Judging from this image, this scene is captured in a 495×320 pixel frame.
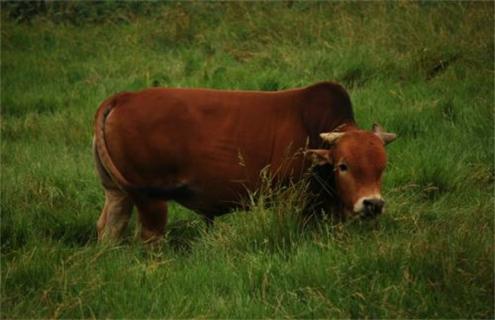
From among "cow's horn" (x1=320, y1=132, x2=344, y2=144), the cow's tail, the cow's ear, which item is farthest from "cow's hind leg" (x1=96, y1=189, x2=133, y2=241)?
"cow's horn" (x1=320, y1=132, x2=344, y2=144)

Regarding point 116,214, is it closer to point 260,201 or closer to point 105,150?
point 105,150

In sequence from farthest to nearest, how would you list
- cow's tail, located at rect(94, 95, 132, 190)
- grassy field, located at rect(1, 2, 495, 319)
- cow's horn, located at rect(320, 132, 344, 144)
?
cow's tail, located at rect(94, 95, 132, 190) → cow's horn, located at rect(320, 132, 344, 144) → grassy field, located at rect(1, 2, 495, 319)

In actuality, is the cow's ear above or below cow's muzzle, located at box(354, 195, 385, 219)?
above

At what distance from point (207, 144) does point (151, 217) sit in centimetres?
69

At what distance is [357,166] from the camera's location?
5.88m

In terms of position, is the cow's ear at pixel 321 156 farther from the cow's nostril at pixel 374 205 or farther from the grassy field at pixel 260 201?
the cow's nostril at pixel 374 205

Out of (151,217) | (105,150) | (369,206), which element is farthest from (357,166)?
(105,150)

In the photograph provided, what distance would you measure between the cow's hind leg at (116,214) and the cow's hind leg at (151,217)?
9.2 inches

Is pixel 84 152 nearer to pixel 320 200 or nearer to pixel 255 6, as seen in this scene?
pixel 320 200

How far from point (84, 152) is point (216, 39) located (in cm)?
392

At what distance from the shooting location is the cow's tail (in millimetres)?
6359

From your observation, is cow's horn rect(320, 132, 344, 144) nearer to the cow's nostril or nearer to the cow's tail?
the cow's nostril

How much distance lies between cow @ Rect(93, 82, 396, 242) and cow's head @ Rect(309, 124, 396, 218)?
0.16 m

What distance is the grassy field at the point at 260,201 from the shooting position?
4855mm
